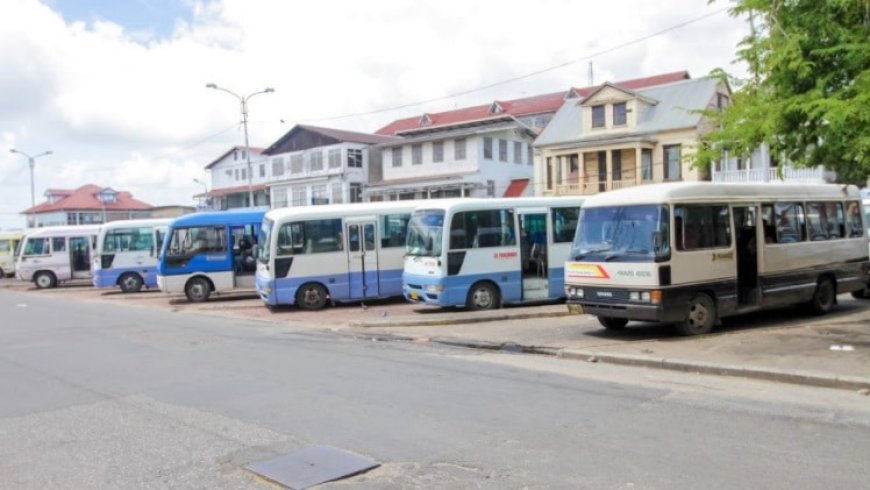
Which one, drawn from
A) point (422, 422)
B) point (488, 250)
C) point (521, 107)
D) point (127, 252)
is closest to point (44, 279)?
point (127, 252)

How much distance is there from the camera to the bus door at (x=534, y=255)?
1717 centimetres

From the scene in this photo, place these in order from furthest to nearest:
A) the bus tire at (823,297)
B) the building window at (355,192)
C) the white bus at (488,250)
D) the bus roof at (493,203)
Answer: the building window at (355,192)
the bus roof at (493,203)
the white bus at (488,250)
the bus tire at (823,297)

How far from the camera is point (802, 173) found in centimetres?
3409

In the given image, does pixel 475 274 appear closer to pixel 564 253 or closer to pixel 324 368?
pixel 564 253

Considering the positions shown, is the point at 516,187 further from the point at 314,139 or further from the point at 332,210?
the point at 332,210

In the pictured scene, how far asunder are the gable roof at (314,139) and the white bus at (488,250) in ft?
126

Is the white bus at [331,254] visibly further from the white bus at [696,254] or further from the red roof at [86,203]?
the red roof at [86,203]

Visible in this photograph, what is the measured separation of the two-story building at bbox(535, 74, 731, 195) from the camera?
38062 mm

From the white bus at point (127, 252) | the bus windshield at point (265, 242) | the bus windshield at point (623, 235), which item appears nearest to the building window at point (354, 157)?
the white bus at point (127, 252)

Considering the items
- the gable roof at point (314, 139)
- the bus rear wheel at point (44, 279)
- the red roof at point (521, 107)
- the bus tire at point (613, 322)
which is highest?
the red roof at point (521, 107)

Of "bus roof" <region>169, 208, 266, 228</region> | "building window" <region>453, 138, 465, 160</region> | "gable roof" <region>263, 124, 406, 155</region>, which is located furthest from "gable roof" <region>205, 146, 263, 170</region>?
"bus roof" <region>169, 208, 266, 228</region>

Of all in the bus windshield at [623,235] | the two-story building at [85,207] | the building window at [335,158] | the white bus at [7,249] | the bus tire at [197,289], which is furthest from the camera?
the two-story building at [85,207]

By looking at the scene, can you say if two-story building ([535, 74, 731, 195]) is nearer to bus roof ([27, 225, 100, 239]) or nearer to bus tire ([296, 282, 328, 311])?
bus tire ([296, 282, 328, 311])

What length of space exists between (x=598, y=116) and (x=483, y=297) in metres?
27.6
